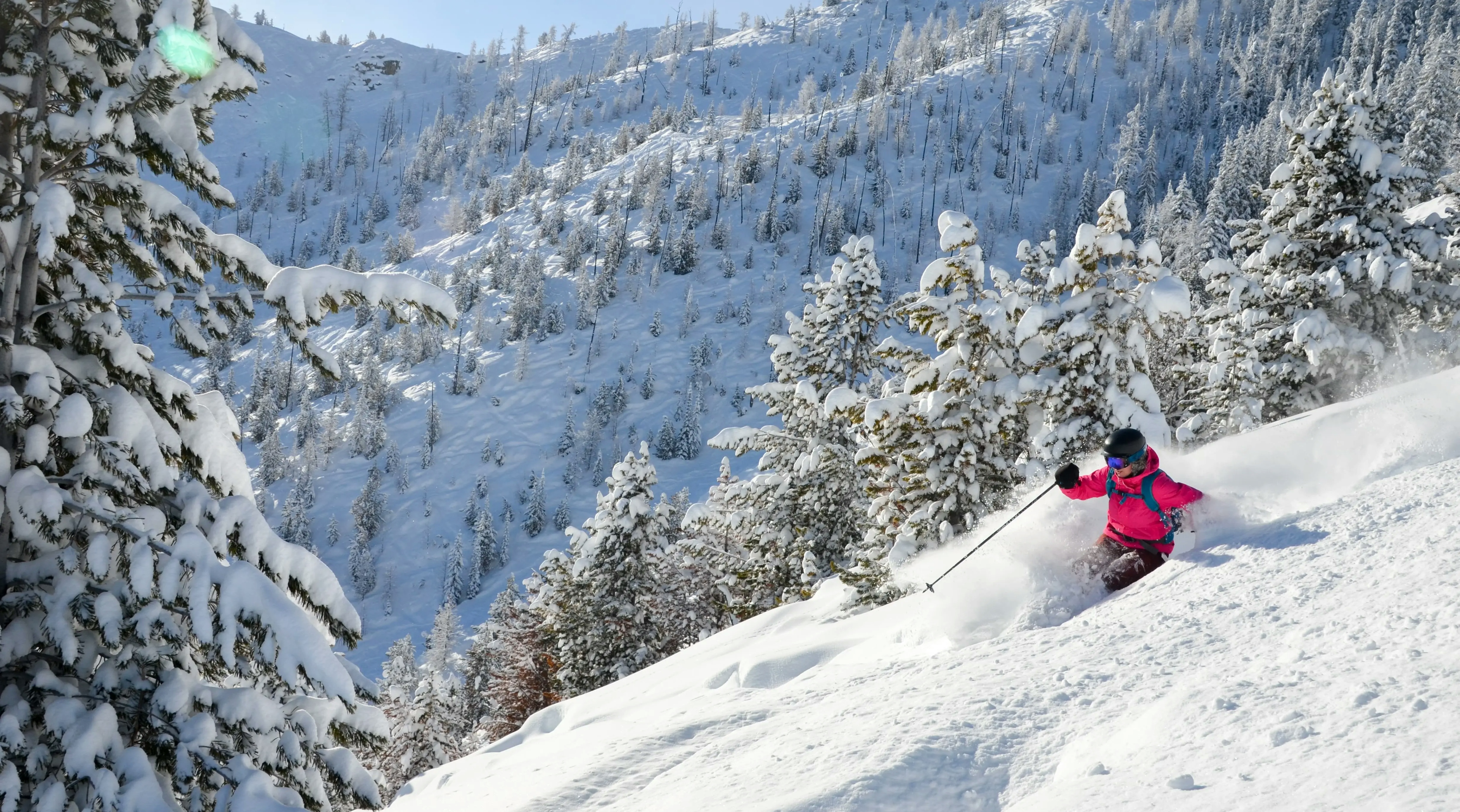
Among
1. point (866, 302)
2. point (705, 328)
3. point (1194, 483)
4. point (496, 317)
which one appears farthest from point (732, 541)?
point (496, 317)

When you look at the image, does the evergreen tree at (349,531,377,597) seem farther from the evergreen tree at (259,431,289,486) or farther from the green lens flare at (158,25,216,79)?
the green lens flare at (158,25,216,79)

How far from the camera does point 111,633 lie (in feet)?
14.9

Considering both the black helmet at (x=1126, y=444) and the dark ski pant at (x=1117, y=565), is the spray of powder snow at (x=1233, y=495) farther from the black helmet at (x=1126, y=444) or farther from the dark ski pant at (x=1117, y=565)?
the black helmet at (x=1126, y=444)

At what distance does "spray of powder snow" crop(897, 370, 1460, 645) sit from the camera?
6.69 metres

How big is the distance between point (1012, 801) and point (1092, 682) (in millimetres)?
1151

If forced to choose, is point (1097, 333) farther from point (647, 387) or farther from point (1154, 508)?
point (647, 387)

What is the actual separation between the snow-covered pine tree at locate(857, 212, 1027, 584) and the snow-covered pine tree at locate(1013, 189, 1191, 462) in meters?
0.63

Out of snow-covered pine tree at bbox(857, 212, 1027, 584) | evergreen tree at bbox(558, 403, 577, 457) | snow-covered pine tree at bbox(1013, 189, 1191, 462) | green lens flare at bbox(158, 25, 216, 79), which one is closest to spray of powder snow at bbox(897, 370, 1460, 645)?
snow-covered pine tree at bbox(1013, 189, 1191, 462)

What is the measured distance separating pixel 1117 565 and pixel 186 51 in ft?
25.3

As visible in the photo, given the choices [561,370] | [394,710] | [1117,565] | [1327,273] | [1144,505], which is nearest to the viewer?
[1117,565]

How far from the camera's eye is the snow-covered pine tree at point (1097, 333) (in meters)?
13.4

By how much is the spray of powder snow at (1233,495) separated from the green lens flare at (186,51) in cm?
650

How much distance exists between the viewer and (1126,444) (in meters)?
7.21

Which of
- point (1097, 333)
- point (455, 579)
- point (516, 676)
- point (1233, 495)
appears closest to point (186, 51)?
point (1233, 495)
